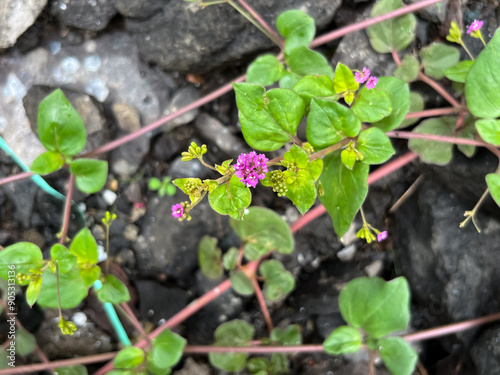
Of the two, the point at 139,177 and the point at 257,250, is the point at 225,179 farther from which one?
the point at 139,177

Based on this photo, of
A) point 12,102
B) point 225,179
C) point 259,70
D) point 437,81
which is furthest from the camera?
point 12,102

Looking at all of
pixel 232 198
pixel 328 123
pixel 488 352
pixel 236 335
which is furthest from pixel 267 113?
pixel 488 352

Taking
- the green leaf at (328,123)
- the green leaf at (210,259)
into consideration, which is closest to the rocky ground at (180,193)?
the green leaf at (210,259)

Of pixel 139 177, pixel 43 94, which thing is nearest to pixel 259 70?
pixel 139 177

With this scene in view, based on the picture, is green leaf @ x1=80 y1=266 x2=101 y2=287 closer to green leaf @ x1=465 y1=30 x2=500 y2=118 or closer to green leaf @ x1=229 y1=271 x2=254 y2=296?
green leaf @ x1=229 y1=271 x2=254 y2=296

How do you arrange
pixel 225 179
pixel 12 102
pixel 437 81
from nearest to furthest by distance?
pixel 225 179 < pixel 437 81 < pixel 12 102

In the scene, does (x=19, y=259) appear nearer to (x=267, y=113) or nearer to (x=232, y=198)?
(x=232, y=198)

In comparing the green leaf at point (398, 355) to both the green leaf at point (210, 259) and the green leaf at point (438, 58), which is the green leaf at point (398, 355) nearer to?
the green leaf at point (210, 259)
